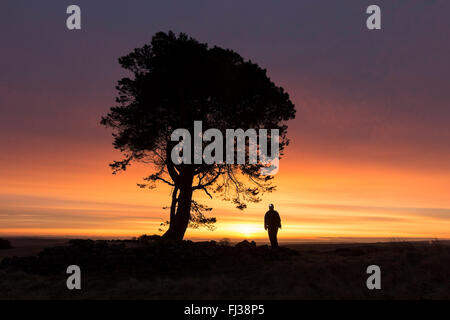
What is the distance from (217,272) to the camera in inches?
812

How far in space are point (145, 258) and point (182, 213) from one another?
26.9 ft

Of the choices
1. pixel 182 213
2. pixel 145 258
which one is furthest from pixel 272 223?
Result: pixel 145 258

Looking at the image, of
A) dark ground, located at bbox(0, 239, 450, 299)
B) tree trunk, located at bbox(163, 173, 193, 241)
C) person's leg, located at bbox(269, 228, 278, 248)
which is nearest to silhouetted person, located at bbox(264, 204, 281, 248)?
person's leg, located at bbox(269, 228, 278, 248)

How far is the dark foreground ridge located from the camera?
21.2 m

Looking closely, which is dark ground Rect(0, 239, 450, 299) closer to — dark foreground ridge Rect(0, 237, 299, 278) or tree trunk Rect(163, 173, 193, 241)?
dark foreground ridge Rect(0, 237, 299, 278)

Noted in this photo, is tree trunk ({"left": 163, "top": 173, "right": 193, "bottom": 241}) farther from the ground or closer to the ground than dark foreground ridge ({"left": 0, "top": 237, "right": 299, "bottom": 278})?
farther from the ground

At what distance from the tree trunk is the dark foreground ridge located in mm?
5511

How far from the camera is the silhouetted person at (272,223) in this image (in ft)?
87.1

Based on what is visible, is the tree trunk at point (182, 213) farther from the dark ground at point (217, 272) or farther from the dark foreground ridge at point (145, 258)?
the dark foreground ridge at point (145, 258)
